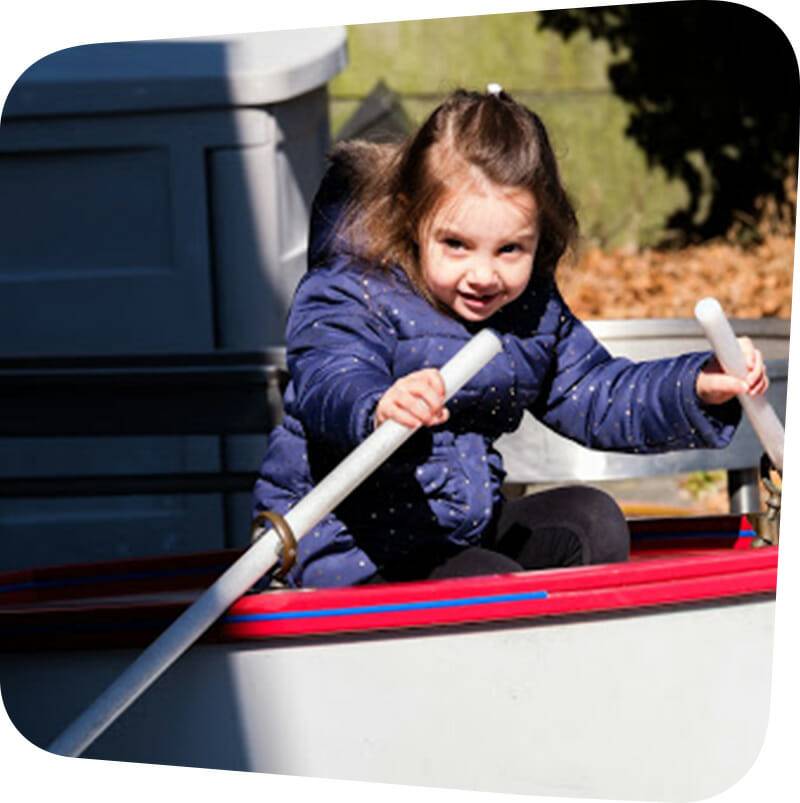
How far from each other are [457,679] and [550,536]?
0.26 metres

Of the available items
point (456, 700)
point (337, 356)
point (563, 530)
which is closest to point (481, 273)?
point (337, 356)

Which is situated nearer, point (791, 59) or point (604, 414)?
point (604, 414)

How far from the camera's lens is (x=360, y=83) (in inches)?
178

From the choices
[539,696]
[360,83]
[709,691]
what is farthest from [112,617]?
[360,83]

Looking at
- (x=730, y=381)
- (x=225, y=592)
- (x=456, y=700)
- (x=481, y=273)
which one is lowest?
(x=456, y=700)

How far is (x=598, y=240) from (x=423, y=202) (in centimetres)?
294

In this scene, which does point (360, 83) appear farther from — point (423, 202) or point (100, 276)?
point (423, 202)

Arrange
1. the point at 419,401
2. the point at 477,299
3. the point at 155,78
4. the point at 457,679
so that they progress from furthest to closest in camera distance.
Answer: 1. the point at 155,78
2. the point at 477,299
3. the point at 457,679
4. the point at 419,401

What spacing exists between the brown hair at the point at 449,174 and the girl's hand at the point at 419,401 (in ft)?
0.84

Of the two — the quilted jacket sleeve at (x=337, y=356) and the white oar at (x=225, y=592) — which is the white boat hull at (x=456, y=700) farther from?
the quilted jacket sleeve at (x=337, y=356)

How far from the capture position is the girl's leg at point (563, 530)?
1790mm

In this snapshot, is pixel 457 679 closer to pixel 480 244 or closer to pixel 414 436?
pixel 414 436

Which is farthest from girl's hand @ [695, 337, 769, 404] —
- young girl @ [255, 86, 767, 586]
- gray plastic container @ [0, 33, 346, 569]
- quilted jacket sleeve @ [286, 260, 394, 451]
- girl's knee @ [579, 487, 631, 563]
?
gray plastic container @ [0, 33, 346, 569]

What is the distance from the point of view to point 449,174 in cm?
171
